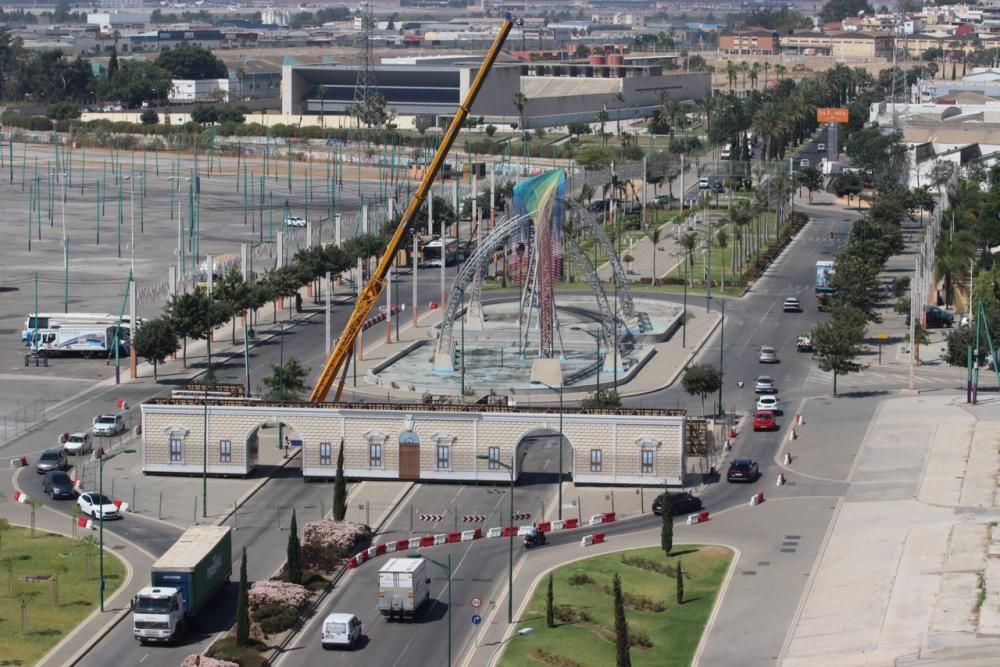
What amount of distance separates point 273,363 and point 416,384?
1224 centimetres

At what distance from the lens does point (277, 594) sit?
270 feet

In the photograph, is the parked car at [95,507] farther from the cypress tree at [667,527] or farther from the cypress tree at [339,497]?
the cypress tree at [667,527]

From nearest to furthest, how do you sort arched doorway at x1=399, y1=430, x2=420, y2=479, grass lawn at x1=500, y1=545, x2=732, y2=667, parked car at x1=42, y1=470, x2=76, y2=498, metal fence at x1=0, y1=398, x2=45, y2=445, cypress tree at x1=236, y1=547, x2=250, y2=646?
cypress tree at x1=236, y1=547, x2=250, y2=646, grass lawn at x1=500, y1=545, x2=732, y2=667, parked car at x1=42, y1=470, x2=76, y2=498, arched doorway at x1=399, y1=430, x2=420, y2=479, metal fence at x1=0, y1=398, x2=45, y2=445

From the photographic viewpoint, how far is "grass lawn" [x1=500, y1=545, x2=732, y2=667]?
77688mm

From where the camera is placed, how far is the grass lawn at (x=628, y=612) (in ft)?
255

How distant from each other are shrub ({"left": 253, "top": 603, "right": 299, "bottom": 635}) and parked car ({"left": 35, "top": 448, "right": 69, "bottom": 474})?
27507 millimetres

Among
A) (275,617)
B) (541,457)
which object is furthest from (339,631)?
(541,457)

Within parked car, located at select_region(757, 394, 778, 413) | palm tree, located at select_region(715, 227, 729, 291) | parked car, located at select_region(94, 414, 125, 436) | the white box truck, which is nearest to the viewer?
the white box truck

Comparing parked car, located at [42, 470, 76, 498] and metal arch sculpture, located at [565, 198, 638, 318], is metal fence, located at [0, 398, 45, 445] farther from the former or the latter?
metal arch sculpture, located at [565, 198, 638, 318]

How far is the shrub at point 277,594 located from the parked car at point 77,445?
27706mm

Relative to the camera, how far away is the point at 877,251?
167125 mm

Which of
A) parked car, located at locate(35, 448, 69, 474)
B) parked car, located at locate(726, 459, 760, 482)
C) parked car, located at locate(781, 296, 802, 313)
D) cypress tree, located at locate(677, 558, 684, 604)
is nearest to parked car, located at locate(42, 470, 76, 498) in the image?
parked car, located at locate(35, 448, 69, 474)

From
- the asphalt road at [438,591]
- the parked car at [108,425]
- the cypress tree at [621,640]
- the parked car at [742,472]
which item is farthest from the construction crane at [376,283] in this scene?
the cypress tree at [621,640]

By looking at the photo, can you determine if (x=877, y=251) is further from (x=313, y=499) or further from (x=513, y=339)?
(x=313, y=499)
